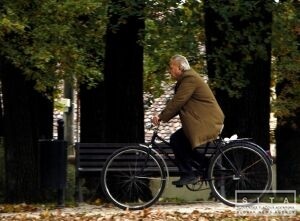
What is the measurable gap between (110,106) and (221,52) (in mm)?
3098

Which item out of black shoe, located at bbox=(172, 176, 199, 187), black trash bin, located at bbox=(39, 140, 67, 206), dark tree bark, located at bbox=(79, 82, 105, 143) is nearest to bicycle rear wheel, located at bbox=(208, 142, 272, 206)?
black shoe, located at bbox=(172, 176, 199, 187)

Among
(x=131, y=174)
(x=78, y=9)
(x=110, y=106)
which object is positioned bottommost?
(x=131, y=174)

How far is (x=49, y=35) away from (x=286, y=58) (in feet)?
19.8

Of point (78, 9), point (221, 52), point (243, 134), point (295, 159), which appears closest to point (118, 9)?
point (78, 9)

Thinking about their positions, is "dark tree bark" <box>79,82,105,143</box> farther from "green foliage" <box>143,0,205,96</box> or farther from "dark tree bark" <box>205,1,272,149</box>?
"green foliage" <box>143,0,205,96</box>

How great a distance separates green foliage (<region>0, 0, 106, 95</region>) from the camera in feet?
40.9

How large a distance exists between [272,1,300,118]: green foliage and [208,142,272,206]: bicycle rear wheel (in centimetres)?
318

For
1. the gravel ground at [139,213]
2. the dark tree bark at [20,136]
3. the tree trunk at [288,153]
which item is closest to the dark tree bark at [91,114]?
the dark tree bark at [20,136]

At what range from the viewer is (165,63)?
50.6 feet

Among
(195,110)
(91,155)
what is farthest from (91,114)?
(195,110)

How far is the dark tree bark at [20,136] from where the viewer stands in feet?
54.0

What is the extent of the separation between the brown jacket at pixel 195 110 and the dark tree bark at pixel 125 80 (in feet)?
17.6

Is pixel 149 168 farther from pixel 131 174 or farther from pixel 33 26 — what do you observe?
pixel 33 26

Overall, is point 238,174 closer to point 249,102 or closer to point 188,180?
point 188,180
